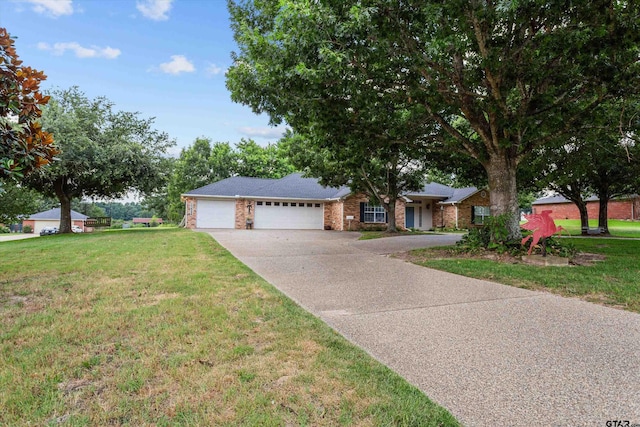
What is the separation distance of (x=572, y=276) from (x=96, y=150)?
19.8 metres

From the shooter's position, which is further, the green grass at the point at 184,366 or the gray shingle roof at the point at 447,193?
the gray shingle roof at the point at 447,193

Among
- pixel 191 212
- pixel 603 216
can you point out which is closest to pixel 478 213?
pixel 603 216

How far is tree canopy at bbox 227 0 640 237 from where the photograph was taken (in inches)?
241

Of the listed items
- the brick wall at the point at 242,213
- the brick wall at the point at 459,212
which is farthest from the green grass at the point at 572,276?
the brick wall at the point at 459,212

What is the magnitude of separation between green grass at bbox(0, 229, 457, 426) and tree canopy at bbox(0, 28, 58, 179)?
1.77 m

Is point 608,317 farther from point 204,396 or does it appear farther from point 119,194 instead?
point 119,194

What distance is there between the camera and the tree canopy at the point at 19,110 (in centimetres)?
416

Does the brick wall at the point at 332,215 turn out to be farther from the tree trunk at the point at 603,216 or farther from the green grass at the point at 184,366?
the green grass at the point at 184,366

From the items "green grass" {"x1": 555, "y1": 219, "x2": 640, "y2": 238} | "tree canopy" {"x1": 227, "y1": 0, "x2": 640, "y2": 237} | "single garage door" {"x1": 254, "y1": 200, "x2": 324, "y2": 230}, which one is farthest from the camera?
"single garage door" {"x1": 254, "y1": 200, "x2": 324, "y2": 230}

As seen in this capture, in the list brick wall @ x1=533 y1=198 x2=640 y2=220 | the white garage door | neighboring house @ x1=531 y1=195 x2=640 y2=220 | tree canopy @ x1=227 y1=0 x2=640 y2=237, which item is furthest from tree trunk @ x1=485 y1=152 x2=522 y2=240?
brick wall @ x1=533 y1=198 x2=640 y2=220

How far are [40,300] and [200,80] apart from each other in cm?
1284

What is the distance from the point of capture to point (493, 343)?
313 cm

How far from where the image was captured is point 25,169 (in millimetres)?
4582

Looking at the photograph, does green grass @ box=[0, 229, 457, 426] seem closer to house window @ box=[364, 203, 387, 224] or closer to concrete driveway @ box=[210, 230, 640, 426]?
concrete driveway @ box=[210, 230, 640, 426]
